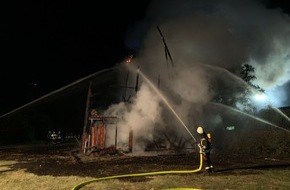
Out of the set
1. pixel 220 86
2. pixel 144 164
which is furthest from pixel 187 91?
pixel 144 164

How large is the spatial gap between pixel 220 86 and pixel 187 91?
14.4 ft

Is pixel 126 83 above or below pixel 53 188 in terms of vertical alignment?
above

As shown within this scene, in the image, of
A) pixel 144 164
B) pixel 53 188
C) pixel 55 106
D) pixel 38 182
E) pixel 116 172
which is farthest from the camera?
pixel 55 106

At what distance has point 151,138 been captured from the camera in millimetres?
24250

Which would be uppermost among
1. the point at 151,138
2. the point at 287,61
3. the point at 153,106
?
the point at 287,61

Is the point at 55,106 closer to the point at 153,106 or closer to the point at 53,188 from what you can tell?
the point at 153,106

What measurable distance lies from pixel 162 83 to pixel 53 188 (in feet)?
56.1

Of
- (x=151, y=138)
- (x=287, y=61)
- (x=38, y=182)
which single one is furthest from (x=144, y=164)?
(x=287, y=61)

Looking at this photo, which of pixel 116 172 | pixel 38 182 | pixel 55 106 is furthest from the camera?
pixel 55 106

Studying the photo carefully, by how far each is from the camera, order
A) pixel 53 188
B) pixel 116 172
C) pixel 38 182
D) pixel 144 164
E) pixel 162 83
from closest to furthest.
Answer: pixel 53 188 < pixel 38 182 < pixel 116 172 < pixel 144 164 < pixel 162 83

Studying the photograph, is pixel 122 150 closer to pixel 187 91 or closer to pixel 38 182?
pixel 187 91

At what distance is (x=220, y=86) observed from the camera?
27672mm

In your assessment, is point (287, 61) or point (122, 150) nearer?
point (122, 150)

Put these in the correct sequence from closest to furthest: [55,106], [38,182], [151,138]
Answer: [38,182] → [151,138] → [55,106]
